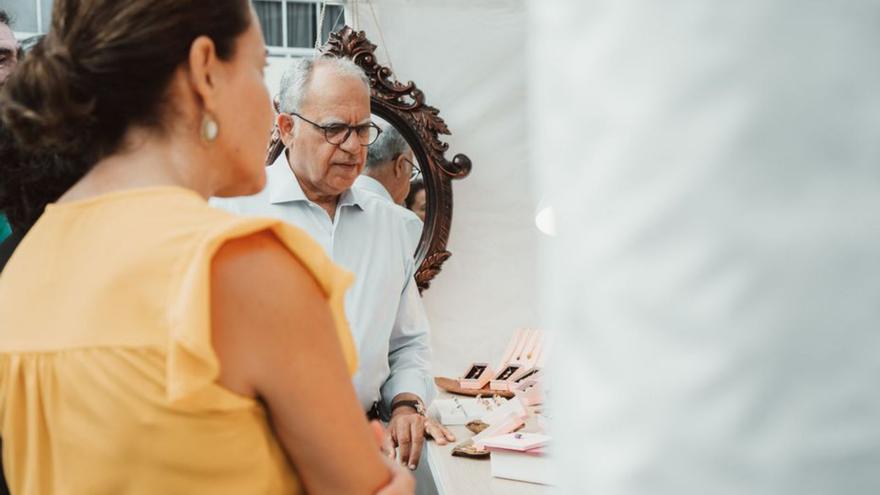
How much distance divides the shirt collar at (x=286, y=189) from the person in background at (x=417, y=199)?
0.57 metres

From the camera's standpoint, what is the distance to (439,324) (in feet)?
10.3

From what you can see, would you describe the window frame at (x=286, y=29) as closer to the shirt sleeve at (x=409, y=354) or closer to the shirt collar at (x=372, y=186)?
the shirt collar at (x=372, y=186)

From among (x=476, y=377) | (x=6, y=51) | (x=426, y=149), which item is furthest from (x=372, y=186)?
(x=6, y=51)

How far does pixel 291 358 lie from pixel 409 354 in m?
1.63

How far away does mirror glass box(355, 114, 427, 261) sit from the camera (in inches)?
119

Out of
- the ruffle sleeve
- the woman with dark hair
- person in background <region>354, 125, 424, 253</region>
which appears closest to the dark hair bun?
the woman with dark hair

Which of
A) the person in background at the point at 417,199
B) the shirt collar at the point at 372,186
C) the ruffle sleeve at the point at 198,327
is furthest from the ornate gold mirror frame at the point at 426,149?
the ruffle sleeve at the point at 198,327

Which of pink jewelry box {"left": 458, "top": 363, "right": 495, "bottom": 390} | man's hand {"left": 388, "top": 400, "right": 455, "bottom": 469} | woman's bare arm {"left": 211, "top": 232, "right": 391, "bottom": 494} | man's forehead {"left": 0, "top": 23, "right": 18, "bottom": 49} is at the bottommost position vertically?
pink jewelry box {"left": 458, "top": 363, "right": 495, "bottom": 390}

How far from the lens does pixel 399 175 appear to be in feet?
→ 10.1

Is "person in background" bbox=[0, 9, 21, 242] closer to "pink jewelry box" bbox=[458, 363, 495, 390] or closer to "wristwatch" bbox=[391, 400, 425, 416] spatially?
"wristwatch" bbox=[391, 400, 425, 416]

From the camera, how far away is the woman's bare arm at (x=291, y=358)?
0.75 metres

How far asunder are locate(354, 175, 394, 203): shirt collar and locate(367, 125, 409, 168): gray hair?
0.22 ft

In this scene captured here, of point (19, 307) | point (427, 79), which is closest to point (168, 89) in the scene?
point (19, 307)

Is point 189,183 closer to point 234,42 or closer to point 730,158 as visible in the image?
point 234,42
